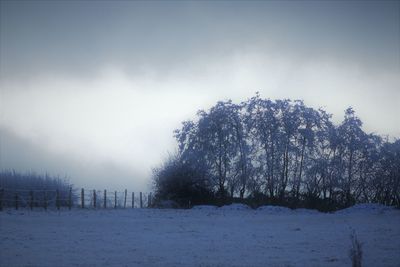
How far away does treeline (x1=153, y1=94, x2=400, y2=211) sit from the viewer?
153 ft

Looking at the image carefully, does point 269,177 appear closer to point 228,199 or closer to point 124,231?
point 228,199

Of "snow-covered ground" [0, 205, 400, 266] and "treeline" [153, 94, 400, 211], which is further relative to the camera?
"treeline" [153, 94, 400, 211]

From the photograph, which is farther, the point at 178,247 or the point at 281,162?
the point at 281,162

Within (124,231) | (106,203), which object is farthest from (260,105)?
(124,231)

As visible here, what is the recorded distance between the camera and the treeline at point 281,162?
46.7 metres

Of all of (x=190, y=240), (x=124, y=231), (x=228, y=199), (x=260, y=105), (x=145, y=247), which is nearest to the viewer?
(x=145, y=247)

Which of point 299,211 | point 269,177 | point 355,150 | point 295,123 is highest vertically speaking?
point 295,123

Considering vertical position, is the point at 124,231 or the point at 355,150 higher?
the point at 355,150

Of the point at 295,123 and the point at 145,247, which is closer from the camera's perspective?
the point at 145,247

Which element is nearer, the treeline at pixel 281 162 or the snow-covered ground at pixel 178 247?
the snow-covered ground at pixel 178 247

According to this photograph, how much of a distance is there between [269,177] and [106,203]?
1920cm

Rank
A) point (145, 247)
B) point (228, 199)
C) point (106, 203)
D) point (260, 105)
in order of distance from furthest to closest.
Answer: point (260, 105) → point (228, 199) → point (106, 203) → point (145, 247)

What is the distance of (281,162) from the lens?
48.0 m

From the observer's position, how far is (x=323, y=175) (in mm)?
47062
